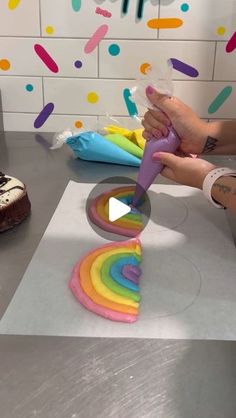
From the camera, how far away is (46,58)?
3.78ft

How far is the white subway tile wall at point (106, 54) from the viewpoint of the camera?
110 cm

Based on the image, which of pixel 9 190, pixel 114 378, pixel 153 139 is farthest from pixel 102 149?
pixel 114 378

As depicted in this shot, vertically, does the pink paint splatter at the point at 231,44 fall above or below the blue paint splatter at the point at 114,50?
above

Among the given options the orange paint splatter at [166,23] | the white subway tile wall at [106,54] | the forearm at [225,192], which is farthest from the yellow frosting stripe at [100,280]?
the orange paint splatter at [166,23]

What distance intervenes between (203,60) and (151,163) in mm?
432

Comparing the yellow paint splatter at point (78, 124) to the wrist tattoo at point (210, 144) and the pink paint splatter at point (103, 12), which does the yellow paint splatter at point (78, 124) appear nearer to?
the pink paint splatter at point (103, 12)

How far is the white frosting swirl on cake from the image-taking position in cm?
74

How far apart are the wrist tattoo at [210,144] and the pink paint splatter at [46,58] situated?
469 millimetres

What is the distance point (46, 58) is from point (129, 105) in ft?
0.77

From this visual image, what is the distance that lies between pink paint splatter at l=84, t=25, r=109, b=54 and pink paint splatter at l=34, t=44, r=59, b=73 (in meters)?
0.09

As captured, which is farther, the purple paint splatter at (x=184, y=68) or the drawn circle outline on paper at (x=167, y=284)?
the purple paint splatter at (x=184, y=68)

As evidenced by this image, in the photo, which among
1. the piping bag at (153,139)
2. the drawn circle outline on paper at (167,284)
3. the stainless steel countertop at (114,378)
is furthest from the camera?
the piping bag at (153,139)

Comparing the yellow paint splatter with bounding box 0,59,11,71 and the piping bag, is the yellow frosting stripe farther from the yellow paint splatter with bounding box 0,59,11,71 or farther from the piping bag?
the yellow paint splatter with bounding box 0,59,11,71

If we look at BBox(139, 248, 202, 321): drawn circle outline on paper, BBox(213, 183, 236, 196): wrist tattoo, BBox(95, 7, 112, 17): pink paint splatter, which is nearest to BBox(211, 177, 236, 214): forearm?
BBox(213, 183, 236, 196): wrist tattoo
